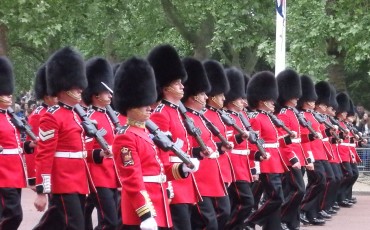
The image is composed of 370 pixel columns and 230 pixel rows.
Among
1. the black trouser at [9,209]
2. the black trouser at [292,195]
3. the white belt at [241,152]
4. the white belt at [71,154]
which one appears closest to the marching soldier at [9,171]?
the black trouser at [9,209]

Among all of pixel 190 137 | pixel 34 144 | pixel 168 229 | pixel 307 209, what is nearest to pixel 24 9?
pixel 307 209

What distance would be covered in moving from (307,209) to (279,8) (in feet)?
16.1

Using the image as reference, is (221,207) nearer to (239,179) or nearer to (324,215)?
(239,179)

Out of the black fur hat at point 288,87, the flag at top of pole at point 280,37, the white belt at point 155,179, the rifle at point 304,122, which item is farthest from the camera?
the flag at top of pole at point 280,37

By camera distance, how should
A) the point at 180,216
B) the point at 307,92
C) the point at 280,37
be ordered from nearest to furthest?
1. the point at 180,216
2. the point at 307,92
3. the point at 280,37

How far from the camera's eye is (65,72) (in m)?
7.76

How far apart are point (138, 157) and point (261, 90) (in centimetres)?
477

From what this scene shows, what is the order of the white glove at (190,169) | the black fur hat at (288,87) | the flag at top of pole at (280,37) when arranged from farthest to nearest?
the flag at top of pole at (280,37) < the black fur hat at (288,87) < the white glove at (190,169)

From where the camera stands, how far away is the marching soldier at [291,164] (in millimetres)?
10773

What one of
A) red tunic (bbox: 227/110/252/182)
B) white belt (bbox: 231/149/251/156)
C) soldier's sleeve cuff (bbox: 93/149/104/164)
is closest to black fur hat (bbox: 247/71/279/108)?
red tunic (bbox: 227/110/252/182)

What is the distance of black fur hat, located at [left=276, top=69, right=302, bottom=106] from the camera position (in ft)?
38.2

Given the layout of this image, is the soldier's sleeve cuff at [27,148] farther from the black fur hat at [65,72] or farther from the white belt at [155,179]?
the white belt at [155,179]

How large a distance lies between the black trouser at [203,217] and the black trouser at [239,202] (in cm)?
158

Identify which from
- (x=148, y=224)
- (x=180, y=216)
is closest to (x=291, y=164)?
(x=180, y=216)
